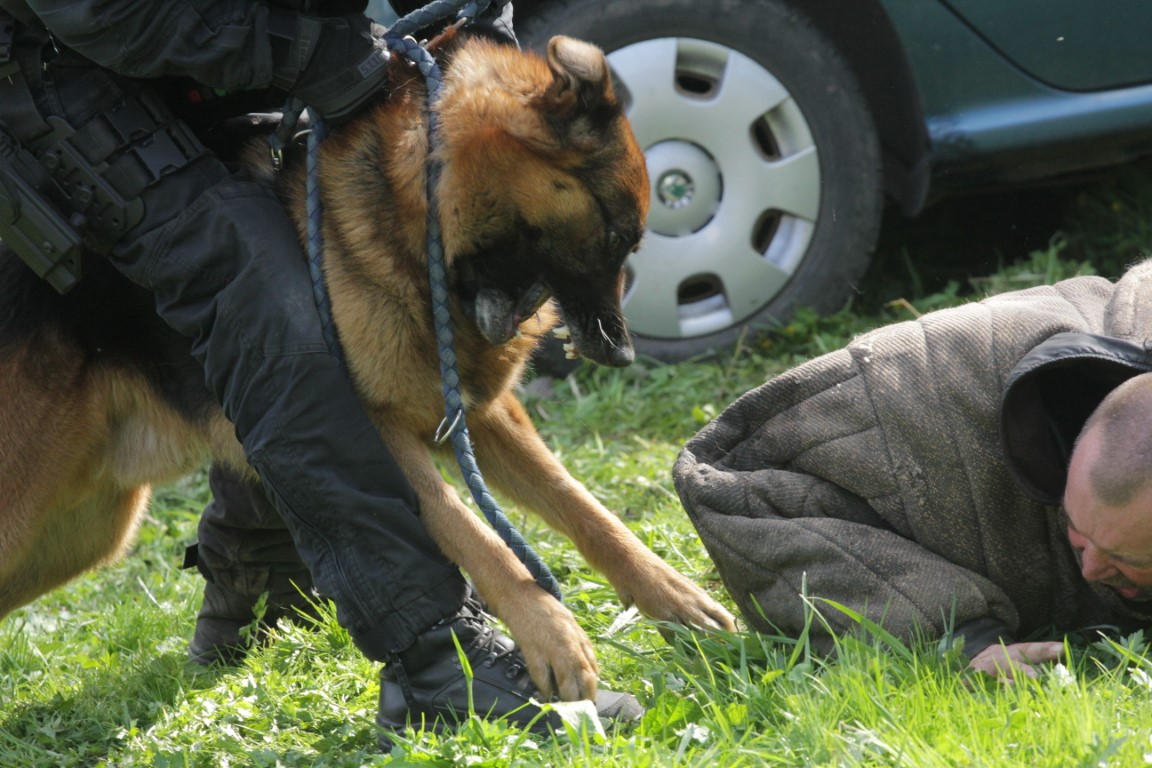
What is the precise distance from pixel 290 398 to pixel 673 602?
3.40ft

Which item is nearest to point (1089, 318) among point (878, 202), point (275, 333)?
point (275, 333)

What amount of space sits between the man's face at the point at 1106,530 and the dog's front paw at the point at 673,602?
849mm

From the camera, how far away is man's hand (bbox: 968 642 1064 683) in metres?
2.66

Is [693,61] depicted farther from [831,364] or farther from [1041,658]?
[1041,658]

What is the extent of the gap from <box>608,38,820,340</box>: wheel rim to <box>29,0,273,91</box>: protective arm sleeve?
2.45m

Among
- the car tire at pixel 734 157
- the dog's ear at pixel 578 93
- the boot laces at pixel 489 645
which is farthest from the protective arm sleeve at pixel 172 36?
the car tire at pixel 734 157

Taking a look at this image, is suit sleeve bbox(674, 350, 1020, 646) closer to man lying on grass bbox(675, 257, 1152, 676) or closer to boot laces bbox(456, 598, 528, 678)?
man lying on grass bbox(675, 257, 1152, 676)

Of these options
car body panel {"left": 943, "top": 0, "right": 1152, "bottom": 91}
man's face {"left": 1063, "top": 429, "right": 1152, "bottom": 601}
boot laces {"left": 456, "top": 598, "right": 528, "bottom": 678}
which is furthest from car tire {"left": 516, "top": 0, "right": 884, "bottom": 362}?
man's face {"left": 1063, "top": 429, "right": 1152, "bottom": 601}

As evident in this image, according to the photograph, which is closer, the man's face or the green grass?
the green grass

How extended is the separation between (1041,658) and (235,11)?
219 centimetres

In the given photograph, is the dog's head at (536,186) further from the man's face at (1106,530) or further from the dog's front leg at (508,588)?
the man's face at (1106,530)

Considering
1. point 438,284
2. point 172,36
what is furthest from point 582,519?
point 172,36

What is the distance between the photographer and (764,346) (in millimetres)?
5371

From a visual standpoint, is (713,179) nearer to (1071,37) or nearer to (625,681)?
(1071,37)
